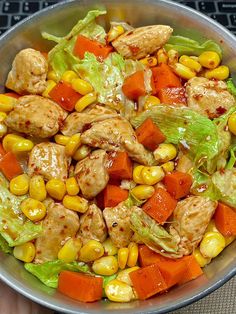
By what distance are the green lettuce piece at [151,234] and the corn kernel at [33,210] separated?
281mm

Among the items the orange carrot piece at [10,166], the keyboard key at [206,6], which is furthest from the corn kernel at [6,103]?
the keyboard key at [206,6]

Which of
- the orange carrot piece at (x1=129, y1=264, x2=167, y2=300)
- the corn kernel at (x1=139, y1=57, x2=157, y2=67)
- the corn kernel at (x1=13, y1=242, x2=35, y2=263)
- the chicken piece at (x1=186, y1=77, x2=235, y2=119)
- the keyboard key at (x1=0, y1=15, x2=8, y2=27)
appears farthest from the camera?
the keyboard key at (x1=0, y1=15, x2=8, y2=27)

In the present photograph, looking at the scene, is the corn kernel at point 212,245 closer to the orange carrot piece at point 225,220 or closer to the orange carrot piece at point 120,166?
the orange carrot piece at point 225,220

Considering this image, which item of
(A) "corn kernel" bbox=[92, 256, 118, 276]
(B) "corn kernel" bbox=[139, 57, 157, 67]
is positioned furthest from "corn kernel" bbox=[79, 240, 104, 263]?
(B) "corn kernel" bbox=[139, 57, 157, 67]

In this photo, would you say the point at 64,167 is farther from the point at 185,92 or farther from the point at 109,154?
the point at 185,92

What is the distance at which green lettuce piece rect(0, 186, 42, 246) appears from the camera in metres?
1.68

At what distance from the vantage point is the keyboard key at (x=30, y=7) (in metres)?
2.38

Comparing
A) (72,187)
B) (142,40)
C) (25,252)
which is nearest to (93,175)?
(72,187)

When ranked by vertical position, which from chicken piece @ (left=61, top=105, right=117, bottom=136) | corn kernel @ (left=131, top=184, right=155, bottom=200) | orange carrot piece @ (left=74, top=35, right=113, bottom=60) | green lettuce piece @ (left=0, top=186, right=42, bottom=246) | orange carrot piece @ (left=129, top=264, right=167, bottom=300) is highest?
orange carrot piece @ (left=74, top=35, right=113, bottom=60)

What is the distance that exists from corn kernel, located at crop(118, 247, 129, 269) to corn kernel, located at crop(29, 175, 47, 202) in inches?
11.4

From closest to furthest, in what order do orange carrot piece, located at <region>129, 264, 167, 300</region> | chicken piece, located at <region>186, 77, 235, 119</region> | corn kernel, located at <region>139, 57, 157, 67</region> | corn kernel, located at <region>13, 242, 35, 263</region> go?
orange carrot piece, located at <region>129, 264, 167, 300</region> → corn kernel, located at <region>13, 242, 35, 263</region> → chicken piece, located at <region>186, 77, 235, 119</region> → corn kernel, located at <region>139, 57, 157, 67</region>

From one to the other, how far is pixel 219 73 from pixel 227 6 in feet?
2.11

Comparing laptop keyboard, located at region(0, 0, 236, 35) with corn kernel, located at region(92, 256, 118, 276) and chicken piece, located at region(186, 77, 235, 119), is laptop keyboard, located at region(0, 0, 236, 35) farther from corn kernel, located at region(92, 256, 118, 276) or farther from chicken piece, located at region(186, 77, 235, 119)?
corn kernel, located at region(92, 256, 118, 276)

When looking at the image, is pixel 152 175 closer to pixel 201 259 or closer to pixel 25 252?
pixel 201 259
